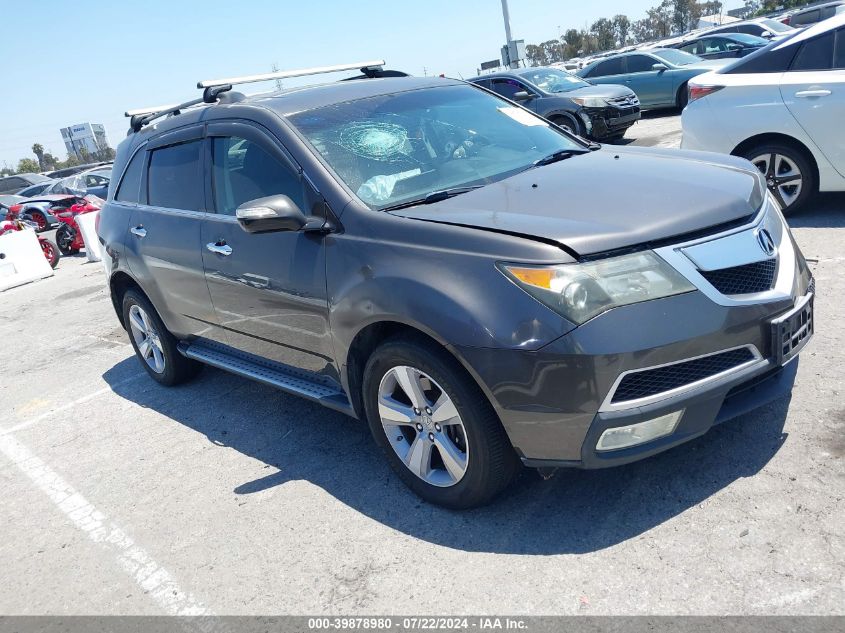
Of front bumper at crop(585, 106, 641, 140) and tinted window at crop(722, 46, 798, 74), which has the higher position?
tinted window at crop(722, 46, 798, 74)

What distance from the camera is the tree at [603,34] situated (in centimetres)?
8394

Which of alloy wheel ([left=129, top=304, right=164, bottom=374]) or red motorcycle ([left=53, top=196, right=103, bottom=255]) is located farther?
red motorcycle ([left=53, top=196, right=103, bottom=255])

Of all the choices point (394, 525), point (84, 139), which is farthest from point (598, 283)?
point (84, 139)

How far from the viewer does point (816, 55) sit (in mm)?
6211

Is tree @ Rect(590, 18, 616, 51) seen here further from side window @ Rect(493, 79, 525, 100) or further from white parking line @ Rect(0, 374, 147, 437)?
white parking line @ Rect(0, 374, 147, 437)

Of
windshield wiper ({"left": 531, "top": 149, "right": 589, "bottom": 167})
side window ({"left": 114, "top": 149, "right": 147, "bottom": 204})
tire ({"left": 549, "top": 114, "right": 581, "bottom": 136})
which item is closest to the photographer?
windshield wiper ({"left": 531, "top": 149, "right": 589, "bottom": 167})

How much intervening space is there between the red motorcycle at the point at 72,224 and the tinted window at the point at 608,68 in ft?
39.8

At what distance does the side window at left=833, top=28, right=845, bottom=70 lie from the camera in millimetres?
6066

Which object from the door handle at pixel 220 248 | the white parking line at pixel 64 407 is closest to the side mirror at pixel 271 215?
the door handle at pixel 220 248

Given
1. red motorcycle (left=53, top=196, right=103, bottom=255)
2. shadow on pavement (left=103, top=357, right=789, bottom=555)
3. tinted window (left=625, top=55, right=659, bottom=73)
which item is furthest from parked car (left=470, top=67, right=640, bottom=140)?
shadow on pavement (left=103, top=357, right=789, bottom=555)

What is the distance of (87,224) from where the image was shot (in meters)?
14.2

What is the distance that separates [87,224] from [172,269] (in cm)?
1068

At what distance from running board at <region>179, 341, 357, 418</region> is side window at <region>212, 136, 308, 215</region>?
0.90 meters

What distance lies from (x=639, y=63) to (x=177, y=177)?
15.3 m
